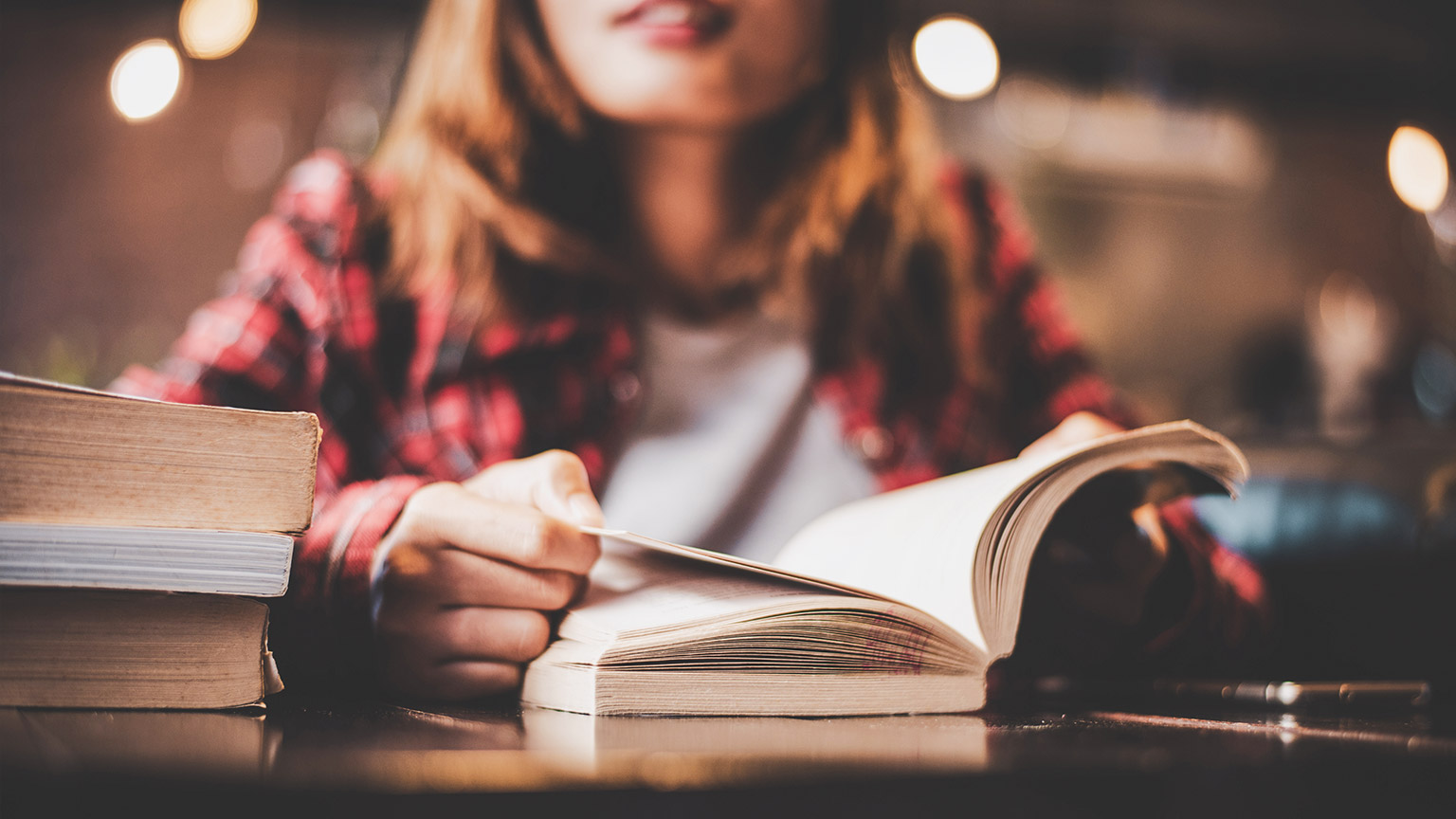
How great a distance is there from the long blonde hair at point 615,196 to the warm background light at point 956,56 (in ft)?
4.28

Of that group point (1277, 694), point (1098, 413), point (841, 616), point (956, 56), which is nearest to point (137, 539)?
point (841, 616)

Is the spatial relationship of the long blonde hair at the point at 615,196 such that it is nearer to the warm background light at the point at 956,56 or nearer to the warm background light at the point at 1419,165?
the warm background light at the point at 956,56

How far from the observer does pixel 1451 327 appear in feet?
14.2

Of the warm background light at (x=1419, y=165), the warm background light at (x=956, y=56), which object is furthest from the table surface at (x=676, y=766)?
the warm background light at (x=1419, y=165)

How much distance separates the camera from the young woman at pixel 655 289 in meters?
0.88

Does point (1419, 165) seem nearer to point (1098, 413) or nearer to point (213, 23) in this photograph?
point (1098, 413)

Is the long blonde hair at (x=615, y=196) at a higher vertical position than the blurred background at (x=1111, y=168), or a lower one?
lower

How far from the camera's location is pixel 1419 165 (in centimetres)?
240

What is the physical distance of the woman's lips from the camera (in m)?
0.80

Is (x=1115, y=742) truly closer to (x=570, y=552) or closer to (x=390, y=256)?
(x=570, y=552)

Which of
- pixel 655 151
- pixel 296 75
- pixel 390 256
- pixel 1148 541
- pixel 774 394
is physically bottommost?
pixel 1148 541

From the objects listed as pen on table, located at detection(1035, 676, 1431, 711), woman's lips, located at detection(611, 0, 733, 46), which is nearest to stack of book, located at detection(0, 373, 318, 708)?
pen on table, located at detection(1035, 676, 1431, 711)

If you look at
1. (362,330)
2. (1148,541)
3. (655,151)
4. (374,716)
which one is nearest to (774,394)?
(655,151)

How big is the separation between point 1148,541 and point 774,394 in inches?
21.0
